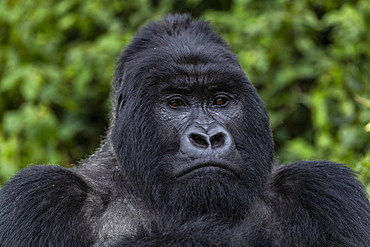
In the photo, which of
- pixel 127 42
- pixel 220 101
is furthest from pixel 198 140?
pixel 127 42

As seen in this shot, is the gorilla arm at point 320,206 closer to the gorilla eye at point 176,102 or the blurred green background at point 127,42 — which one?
the gorilla eye at point 176,102

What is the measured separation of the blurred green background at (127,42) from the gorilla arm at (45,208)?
2.18 metres

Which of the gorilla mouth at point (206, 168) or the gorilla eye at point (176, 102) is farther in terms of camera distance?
the gorilla eye at point (176, 102)

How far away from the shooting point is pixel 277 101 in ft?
19.6

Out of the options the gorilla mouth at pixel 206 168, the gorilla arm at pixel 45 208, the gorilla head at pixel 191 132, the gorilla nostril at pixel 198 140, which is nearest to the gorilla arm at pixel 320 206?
the gorilla head at pixel 191 132

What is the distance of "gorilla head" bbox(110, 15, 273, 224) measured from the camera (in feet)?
9.15

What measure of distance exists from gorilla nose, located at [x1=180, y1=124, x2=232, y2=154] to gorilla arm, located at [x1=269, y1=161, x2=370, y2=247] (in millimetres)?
571

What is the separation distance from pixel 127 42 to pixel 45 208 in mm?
3127

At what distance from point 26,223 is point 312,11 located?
4.41 meters

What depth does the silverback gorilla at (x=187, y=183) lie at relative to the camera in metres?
2.78

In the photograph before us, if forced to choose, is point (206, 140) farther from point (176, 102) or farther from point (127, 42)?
point (127, 42)

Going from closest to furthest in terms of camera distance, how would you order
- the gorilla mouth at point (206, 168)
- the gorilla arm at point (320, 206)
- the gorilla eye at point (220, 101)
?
the gorilla mouth at point (206, 168), the gorilla arm at point (320, 206), the gorilla eye at point (220, 101)

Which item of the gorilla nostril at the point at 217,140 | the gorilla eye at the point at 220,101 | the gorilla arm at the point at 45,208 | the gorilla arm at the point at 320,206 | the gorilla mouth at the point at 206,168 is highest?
the gorilla eye at the point at 220,101

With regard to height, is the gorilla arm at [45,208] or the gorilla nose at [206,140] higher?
the gorilla nose at [206,140]
